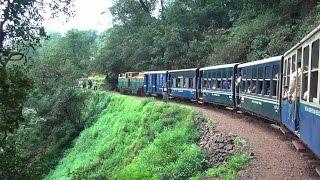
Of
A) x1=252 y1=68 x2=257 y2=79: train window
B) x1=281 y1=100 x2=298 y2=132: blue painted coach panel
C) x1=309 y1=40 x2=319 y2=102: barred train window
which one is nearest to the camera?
x1=309 y1=40 x2=319 y2=102: barred train window

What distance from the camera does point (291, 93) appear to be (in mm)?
12156

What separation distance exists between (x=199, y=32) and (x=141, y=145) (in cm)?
2737

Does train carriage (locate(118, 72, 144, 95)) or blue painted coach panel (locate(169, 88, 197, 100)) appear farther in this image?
train carriage (locate(118, 72, 144, 95))

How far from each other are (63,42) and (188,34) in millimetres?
28478

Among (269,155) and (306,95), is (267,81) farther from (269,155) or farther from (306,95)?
(306,95)

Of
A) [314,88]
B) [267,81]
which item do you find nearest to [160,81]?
[267,81]

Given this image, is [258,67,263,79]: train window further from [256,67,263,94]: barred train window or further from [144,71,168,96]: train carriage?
[144,71,168,96]: train carriage

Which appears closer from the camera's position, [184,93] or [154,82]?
[184,93]

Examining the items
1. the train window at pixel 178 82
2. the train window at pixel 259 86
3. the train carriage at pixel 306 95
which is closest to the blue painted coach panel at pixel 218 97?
the train window at pixel 259 86

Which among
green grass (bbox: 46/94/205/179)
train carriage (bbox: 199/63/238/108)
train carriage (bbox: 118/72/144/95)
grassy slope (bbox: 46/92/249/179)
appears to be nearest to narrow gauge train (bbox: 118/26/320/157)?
train carriage (bbox: 199/63/238/108)

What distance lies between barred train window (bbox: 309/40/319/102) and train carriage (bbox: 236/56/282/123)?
5822 millimetres

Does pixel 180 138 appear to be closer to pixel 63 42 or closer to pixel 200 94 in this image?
pixel 200 94

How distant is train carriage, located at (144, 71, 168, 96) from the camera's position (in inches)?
1406

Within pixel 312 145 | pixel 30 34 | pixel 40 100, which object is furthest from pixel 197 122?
pixel 40 100
